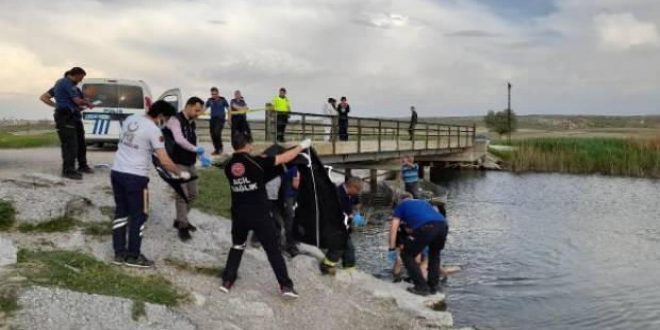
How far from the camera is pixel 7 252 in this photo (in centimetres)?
741

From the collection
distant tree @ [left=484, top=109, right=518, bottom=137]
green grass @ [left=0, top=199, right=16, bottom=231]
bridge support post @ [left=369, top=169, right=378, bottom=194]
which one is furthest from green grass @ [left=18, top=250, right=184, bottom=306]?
distant tree @ [left=484, top=109, right=518, bottom=137]

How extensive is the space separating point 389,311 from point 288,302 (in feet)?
4.93

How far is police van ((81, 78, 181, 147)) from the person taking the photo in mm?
19047

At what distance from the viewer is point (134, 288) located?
7133 mm

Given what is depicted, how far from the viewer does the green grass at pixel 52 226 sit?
8747 mm

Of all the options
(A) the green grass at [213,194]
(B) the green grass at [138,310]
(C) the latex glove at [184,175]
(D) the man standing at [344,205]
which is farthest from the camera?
(A) the green grass at [213,194]

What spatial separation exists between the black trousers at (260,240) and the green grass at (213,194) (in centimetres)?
436

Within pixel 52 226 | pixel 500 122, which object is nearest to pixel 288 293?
pixel 52 226

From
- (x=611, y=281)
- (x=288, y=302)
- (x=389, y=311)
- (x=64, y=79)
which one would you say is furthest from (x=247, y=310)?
(x=611, y=281)

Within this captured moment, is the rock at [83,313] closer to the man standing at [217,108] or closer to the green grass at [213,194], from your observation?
the green grass at [213,194]

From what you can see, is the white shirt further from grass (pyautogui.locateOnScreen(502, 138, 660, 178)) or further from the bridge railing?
grass (pyautogui.locateOnScreen(502, 138, 660, 178))

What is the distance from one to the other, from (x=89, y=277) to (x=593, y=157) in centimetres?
3915

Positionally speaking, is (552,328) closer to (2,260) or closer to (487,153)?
(2,260)

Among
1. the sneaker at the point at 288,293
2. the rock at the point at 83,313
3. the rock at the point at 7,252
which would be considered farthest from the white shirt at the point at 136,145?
the sneaker at the point at 288,293
